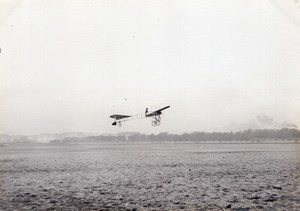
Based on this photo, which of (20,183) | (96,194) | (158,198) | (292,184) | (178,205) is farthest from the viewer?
(20,183)

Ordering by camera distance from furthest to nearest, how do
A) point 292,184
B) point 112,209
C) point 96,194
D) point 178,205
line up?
point 292,184, point 96,194, point 178,205, point 112,209

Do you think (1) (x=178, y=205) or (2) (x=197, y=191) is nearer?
(1) (x=178, y=205)

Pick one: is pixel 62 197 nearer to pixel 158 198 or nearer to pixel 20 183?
pixel 158 198

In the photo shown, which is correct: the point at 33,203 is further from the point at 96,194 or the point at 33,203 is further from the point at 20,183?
the point at 20,183

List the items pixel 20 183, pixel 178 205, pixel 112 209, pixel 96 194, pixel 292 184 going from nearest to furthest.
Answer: pixel 112 209 → pixel 178 205 → pixel 96 194 → pixel 292 184 → pixel 20 183

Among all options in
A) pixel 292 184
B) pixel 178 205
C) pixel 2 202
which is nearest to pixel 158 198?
pixel 178 205

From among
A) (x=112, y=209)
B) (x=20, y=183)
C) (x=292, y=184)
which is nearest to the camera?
(x=112, y=209)

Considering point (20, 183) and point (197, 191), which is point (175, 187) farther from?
point (20, 183)

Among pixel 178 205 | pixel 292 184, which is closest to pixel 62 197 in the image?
pixel 178 205

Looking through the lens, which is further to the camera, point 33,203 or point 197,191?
point 197,191
